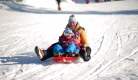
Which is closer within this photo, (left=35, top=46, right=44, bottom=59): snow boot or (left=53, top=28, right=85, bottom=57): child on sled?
(left=35, top=46, right=44, bottom=59): snow boot

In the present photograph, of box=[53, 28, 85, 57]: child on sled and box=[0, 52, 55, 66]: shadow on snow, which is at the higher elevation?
box=[53, 28, 85, 57]: child on sled

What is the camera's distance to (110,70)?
2.36m

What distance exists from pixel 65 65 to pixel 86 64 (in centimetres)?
45

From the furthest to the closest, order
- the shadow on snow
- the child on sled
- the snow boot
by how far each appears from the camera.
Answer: the shadow on snow, the child on sled, the snow boot

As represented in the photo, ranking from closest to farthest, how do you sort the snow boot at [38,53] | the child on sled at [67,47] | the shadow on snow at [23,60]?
the snow boot at [38,53] < the child on sled at [67,47] < the shadow on snow at [23,60]

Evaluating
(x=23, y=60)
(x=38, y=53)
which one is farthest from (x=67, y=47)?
(x=23, y=60)

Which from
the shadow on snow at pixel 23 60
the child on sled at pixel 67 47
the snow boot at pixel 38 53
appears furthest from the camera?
the shadow on snow at pixel 23 60

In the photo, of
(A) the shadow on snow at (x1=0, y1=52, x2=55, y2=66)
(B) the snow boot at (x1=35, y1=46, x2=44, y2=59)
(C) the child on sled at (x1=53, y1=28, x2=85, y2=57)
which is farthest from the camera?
(A) the shadow on snow at (x1=0, y1=52, x2=55, y2=66)

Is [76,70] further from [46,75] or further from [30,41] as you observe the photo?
[30,41]

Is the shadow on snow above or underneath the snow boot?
underneath

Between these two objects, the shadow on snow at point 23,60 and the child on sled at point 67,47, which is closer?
the child on sled at point 67,47

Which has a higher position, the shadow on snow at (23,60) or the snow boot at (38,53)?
the snow boot at (38,53)

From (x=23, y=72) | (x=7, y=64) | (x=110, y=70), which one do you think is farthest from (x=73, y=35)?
(x=7, y=64)

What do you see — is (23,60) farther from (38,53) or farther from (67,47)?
(67,47)
